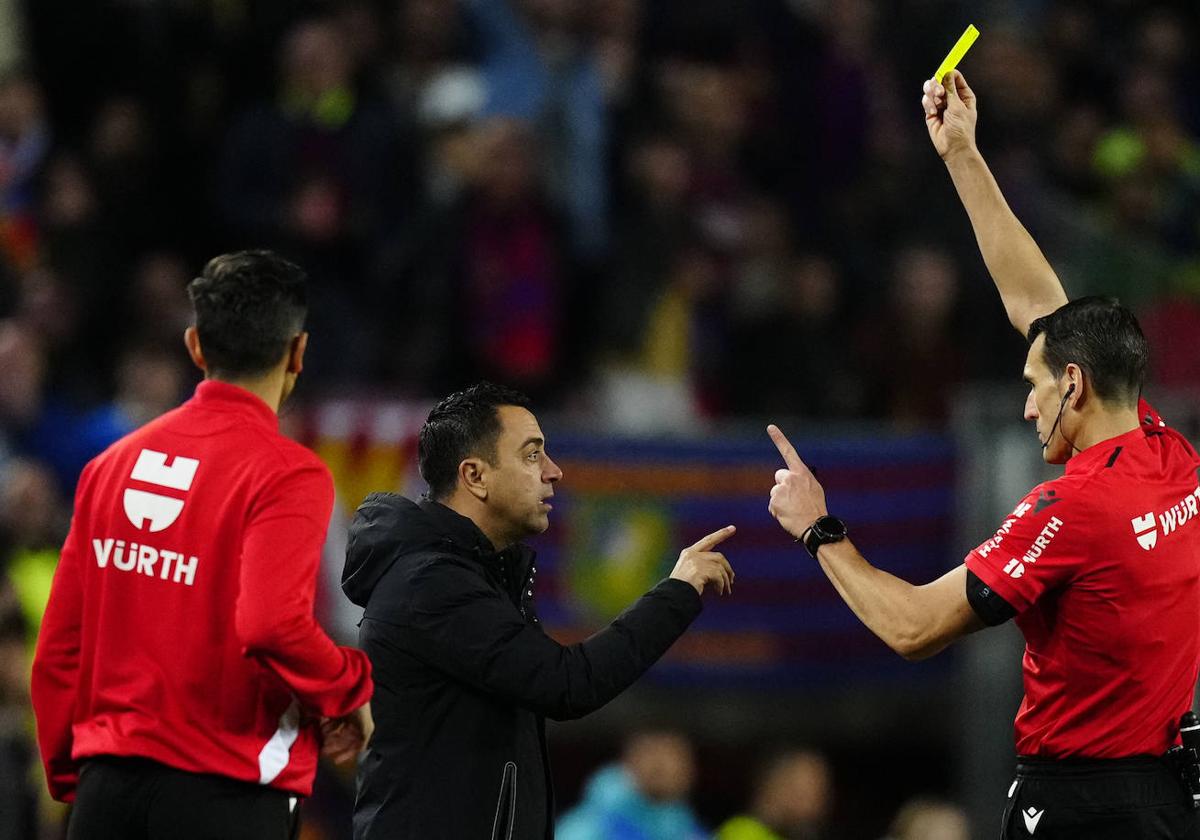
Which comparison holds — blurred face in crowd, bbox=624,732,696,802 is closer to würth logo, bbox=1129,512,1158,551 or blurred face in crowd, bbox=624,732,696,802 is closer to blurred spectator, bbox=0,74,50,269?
blurred spectator, bbox=0,74,50,269

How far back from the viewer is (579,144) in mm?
10406

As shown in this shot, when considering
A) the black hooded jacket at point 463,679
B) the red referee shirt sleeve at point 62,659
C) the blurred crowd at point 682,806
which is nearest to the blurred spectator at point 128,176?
the blurred crowd at point 682,806

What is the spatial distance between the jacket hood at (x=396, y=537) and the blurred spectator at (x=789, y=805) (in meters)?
4.46

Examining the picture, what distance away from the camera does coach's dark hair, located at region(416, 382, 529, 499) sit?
446 centimetres

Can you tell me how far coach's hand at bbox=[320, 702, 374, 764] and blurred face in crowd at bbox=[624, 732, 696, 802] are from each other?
13.3ft

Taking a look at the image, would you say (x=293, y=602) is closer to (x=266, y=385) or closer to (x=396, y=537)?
(x=396, y=537)

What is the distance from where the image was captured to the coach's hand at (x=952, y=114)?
5.13 metres

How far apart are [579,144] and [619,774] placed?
11.9ft

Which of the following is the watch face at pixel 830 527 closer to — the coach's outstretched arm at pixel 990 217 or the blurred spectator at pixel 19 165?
the coach's outstretched arm at pixel 990 217

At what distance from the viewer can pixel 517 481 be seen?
14.5 ft

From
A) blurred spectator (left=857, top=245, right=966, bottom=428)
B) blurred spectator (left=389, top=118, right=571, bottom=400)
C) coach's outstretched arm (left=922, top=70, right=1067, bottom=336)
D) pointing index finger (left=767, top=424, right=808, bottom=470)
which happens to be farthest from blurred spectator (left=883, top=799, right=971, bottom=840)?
pointing index finger (left=767, top=424, right=808, bottom=470)

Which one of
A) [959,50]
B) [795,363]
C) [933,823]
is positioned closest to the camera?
[959,50]

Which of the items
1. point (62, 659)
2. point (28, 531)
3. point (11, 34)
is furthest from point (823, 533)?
point (11, 34)

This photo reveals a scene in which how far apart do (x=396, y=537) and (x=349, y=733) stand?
0.45 m
